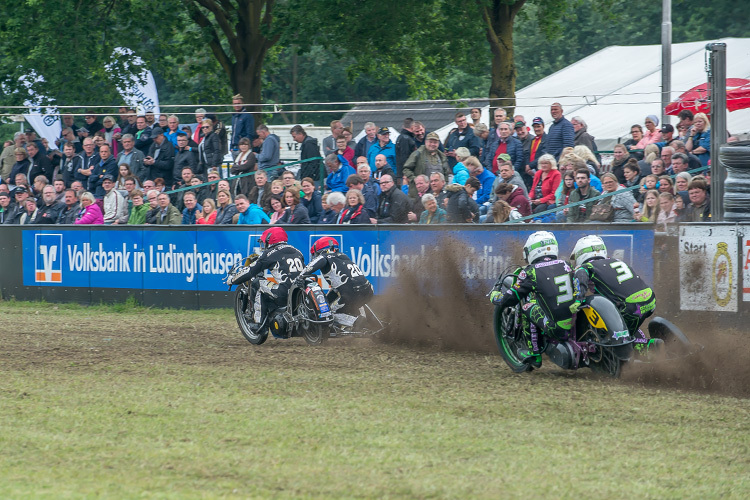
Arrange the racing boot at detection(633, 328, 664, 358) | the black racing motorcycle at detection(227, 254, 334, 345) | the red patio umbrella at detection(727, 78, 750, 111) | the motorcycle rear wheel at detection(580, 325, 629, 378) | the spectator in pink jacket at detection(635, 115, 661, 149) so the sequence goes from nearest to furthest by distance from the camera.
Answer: the racing boot at detection(633, 328, 664, 358) → the motorcycle rear wheel at detection(580, 325, 629, 378) → the black racing motorcycle at detection(227, 254, 334, 345) → the red patio umbrella at detection(727, 78, 750, 111) → the spectator in pink jacket at detection(635, 115, 661, 149)

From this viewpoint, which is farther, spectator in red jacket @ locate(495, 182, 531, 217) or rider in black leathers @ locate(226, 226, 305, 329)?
spectator in red jacket @ locate(495, 182, 531, 217)

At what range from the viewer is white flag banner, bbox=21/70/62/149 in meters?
23.7

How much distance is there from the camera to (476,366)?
11688mm

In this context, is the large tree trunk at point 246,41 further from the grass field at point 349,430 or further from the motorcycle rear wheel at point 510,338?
the motorcycle rear wheel at point 510,338

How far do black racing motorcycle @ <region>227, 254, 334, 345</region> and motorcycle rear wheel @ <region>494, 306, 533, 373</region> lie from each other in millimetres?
2797

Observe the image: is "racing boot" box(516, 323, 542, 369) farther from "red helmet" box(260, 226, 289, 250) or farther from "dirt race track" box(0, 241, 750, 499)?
"red helmet" box(260, 226, 289, 250)

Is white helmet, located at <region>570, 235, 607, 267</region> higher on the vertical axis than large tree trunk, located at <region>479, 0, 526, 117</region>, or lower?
lower

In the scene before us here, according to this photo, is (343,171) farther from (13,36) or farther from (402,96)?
(402,96)

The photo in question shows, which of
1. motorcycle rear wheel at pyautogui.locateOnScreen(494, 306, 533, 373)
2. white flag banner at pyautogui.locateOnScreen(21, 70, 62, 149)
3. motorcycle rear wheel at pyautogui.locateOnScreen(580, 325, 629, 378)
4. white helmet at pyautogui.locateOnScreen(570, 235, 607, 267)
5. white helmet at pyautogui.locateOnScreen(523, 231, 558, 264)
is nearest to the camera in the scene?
motorcycle rear wheel at pyautogui.locateOnScreen(580, 325, 629, 378)

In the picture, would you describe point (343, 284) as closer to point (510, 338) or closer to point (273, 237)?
point (273, 237)

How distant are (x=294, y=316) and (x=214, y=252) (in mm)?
5008

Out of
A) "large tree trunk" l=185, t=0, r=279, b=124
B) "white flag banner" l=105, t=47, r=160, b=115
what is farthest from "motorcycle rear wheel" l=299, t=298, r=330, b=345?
"large tree trunk" l=185, t=0, r=279, b=124

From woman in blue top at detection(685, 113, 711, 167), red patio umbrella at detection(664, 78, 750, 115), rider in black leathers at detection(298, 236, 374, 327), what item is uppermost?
red patio umbrella at detection(664, 78, 750, 115)

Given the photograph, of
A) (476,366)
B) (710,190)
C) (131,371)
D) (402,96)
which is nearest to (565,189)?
(710,190)
